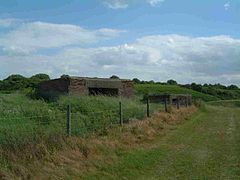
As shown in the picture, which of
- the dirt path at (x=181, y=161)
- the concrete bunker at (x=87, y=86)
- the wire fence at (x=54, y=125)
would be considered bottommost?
the dirt path at (x=181, y=161)

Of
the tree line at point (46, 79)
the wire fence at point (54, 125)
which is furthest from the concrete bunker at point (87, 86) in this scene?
the wire fence at point (54, 125)

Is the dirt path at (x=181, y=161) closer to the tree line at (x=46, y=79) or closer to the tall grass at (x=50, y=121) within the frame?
the tall grass at (x=50, y=121)

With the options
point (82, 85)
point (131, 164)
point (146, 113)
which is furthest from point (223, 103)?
point (131, 164)

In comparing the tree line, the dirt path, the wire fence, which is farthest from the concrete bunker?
the dirt path

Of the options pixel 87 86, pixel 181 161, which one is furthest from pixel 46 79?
pixel 181 161

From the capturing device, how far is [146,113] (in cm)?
2327

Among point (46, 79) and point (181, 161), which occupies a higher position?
point (46, 79)

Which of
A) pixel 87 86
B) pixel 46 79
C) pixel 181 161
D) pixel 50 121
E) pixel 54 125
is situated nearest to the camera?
pixel 181 161

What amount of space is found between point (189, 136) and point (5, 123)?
8.22 meters

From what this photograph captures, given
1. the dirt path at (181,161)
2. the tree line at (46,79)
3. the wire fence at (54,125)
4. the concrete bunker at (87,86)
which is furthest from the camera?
the tree line at (46,79)

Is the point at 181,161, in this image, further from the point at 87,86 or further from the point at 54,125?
the point at 87,86

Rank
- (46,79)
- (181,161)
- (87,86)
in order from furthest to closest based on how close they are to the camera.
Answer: (46,79), (87,86), (181,161)

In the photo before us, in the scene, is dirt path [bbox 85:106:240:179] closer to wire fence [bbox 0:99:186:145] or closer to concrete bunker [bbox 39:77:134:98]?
wire fence [bbox 0:99:186:145]

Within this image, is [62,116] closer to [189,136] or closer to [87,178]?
[189,136]
